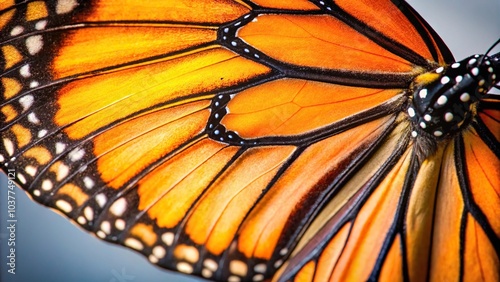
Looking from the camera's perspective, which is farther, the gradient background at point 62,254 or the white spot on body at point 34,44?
the gradient background at point 62,254

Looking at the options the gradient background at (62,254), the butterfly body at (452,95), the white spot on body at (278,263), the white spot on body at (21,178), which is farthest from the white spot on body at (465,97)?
the white spot on body at (21,178)

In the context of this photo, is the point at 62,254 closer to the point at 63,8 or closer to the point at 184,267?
the point at 184,267

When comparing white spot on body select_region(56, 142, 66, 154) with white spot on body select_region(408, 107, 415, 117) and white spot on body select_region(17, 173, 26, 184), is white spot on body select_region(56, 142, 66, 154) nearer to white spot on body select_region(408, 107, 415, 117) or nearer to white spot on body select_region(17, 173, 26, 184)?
white spot on body select_region(17, 173, 26, 184)

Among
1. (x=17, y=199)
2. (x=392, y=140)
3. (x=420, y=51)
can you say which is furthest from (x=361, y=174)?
(x=17, y=199)

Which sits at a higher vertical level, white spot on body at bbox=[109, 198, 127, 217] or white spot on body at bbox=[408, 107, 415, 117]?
white spot on body at bbox=[408, 107, 415, 117]

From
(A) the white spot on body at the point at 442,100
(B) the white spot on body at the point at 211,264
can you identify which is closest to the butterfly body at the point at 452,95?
(A) the white spot on body at the point at 442,100

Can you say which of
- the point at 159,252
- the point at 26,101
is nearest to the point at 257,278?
the point at 159,252

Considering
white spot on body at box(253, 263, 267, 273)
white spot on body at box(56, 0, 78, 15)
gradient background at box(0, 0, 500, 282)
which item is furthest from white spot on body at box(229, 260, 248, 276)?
white spot on body at box(56, 0, 78, 15)

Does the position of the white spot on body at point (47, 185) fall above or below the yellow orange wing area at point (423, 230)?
below

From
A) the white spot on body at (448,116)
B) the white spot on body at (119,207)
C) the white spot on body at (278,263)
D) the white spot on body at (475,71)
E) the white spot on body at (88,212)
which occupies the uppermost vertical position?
the white spot on body at (475,71)

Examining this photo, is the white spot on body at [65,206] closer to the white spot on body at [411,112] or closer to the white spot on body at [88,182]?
the white spot on body at [88,182]

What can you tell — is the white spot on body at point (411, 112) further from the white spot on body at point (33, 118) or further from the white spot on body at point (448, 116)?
the white spot on body at point (33, 118)

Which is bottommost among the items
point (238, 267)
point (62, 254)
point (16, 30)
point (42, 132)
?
point (62, 254)
